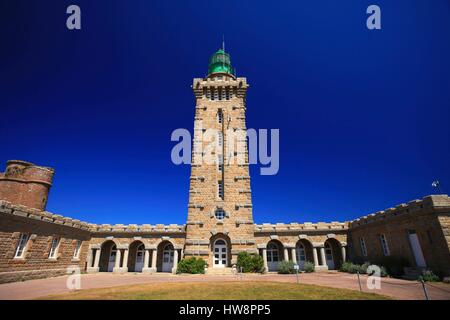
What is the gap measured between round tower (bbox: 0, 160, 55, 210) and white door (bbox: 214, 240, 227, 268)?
17506 mm

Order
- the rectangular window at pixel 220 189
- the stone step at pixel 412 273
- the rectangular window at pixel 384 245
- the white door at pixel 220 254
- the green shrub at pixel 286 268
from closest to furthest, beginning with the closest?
1. the stone step at pixel 412 273
2. the rectangular window at pixel 384 245
3. the green shrub at pixel 286 268
4. the white door at pixel 220 254
5. the rectangular window at pixel 220 189

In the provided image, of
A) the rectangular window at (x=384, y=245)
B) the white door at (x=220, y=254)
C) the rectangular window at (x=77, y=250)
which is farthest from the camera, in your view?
the white door at (x=220, y=254)

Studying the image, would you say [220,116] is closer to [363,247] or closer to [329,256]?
[329,256]

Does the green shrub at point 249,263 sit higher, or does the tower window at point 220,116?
the tower window at point 220,116

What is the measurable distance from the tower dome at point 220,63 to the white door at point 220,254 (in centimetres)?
2116

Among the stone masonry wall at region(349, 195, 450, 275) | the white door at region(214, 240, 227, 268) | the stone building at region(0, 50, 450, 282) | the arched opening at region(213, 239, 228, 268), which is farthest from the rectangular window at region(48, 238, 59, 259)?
the stone masonry wall at region(349, 195, 450, 275)

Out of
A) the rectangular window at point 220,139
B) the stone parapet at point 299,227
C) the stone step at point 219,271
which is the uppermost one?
the rectangular window at point 220,139

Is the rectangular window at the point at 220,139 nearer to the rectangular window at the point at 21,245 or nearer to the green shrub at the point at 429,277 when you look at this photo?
the rectangular window at the point at 21,245

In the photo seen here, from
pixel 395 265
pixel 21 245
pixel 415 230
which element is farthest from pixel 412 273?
pixel 21 245

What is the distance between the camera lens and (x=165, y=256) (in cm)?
2622

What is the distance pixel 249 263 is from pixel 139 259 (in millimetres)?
12957

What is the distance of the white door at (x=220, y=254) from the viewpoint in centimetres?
2281

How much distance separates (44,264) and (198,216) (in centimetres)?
1260

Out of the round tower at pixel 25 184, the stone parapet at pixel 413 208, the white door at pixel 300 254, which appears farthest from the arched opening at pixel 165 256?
the stone parapet at pixel 413 208
